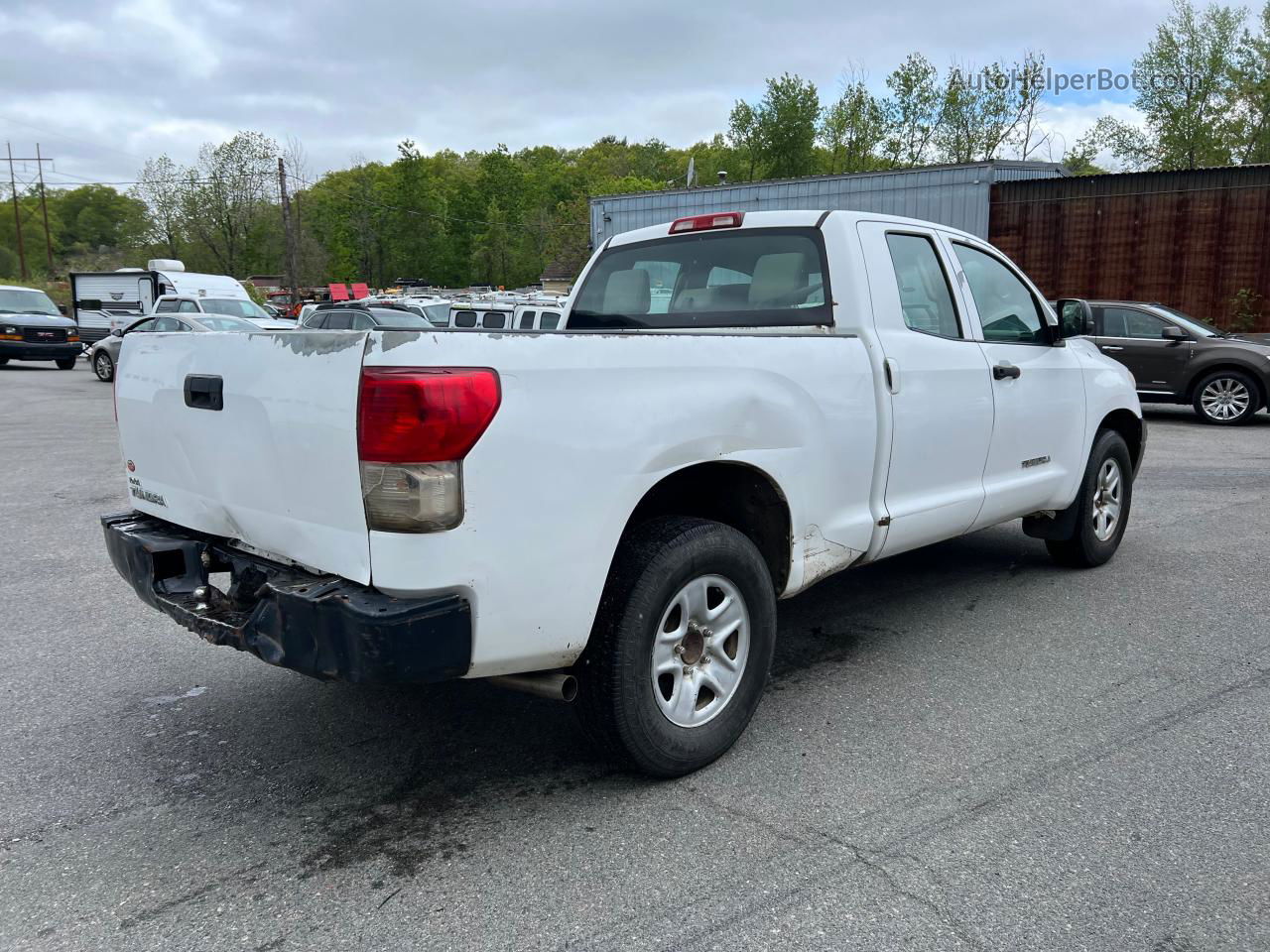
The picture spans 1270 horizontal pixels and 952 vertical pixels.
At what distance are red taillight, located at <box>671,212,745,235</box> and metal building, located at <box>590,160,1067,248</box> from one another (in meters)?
18.4

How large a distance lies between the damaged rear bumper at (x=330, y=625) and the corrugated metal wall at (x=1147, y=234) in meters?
21.3

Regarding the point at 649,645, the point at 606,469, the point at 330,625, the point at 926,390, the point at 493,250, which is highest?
the point at 493,250

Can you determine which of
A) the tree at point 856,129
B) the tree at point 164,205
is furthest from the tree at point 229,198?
the tree at point 856,129

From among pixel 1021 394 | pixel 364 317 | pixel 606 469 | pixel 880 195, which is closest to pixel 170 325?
pixel 364 317

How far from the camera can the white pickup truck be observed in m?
2.61

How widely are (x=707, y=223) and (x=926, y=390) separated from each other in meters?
1.25

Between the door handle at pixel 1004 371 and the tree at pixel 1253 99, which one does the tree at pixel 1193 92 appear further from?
the door handle at pixel 1004 371

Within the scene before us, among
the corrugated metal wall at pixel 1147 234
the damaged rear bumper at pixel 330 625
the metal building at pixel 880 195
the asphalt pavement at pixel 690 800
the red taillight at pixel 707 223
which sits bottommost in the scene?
the asphalt pavement at pixel 690 800

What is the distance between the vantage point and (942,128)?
55.5 metres

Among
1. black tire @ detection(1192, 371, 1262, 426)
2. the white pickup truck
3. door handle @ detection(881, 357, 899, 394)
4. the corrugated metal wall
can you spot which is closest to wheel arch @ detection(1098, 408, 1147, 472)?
the white pickup truck

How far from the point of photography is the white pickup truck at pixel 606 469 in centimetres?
261

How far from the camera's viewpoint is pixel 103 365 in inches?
855

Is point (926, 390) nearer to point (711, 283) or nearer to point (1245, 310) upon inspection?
point (711, 283)

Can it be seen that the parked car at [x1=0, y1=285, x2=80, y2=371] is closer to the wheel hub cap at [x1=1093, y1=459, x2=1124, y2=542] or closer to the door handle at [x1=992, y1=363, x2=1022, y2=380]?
the wheel hub cap at [x1=1093, y1=459, x2=1124, y2=542]
